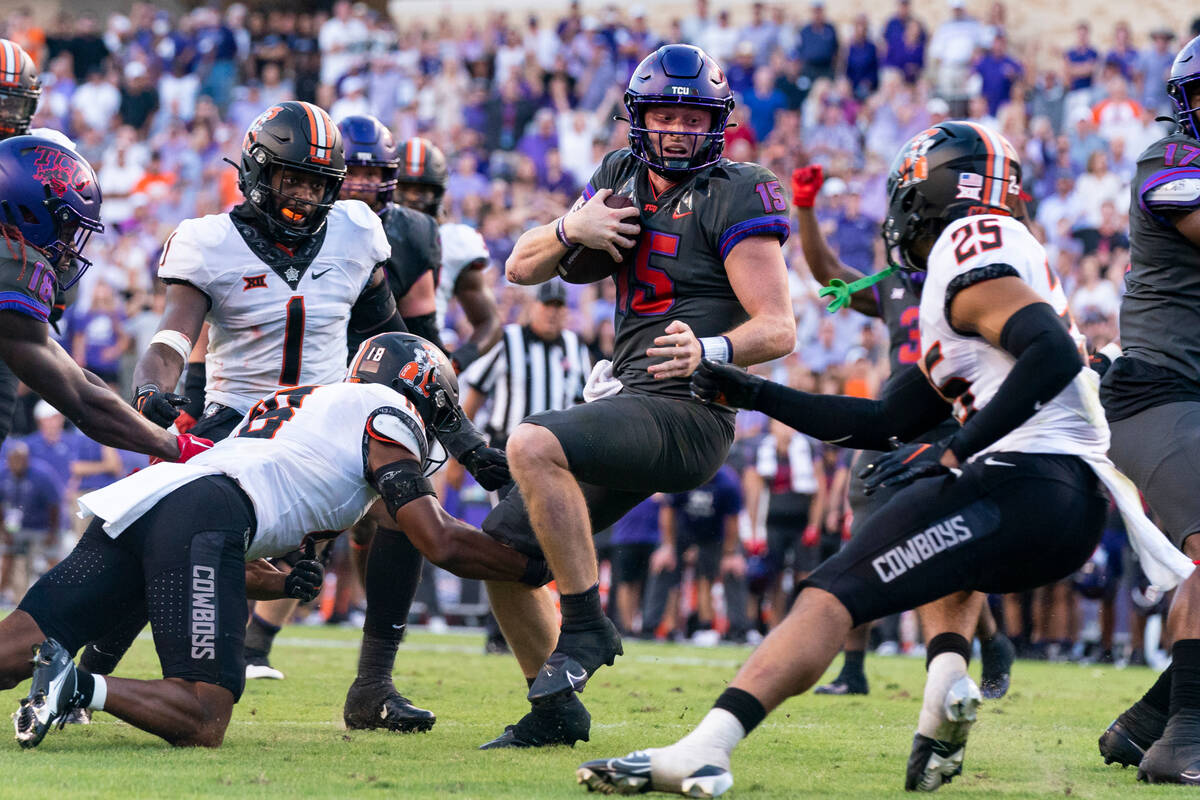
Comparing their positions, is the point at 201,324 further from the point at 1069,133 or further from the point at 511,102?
the point at 511,102

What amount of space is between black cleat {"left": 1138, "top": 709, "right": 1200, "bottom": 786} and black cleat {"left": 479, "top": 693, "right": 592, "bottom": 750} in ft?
5.89

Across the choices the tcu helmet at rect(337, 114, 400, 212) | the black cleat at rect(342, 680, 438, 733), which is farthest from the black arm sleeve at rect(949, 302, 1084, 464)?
the tcu helmet at rect(337, 114, 400, 212)

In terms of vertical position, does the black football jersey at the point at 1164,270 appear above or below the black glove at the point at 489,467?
above

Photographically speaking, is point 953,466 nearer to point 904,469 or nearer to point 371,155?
point 904,469

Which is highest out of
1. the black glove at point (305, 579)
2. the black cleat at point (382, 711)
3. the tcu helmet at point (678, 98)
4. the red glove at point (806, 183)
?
the tcu helmet at point (678, 98)

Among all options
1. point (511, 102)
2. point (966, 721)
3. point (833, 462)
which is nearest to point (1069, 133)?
point (833, 462)

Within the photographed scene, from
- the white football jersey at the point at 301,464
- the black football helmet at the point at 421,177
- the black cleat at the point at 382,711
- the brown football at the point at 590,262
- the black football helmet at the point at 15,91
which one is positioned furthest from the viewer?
the black football helmet at the point at 421,177

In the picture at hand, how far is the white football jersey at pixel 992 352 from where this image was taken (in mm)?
4043

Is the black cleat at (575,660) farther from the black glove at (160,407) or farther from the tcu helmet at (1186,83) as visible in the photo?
the tcu helmet at (1186,83)

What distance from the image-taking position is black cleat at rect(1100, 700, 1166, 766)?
4.91m

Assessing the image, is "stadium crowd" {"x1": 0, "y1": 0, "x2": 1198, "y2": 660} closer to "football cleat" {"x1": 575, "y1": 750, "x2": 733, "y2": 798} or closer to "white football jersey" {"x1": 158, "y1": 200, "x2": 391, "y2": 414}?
"white football jersey" {"x1": 158, "y1": 200, "x2": 391, "y2": 414}

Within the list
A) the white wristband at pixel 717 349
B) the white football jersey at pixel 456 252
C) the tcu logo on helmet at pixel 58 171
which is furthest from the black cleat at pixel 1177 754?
the white football jersey at pixel 456 252

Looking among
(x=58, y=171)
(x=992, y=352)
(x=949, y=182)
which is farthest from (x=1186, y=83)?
(x=58, y=171)

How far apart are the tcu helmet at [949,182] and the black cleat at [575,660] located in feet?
4.94
